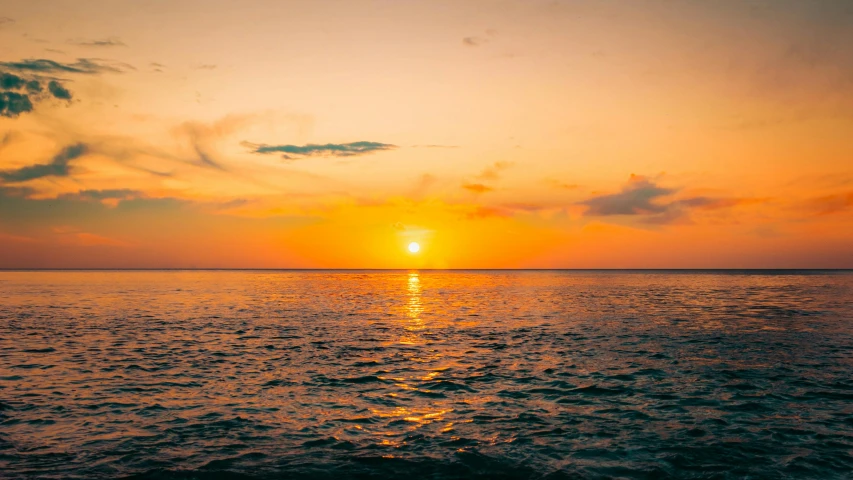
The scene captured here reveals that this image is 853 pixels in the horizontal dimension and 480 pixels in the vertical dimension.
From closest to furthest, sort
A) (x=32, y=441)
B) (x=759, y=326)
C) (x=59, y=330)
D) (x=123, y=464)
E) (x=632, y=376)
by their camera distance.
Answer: (x=123, y=464) → (x=32, y=441) → (x=632, y=376) → (x=59, y=330) → (x=759, y=326)

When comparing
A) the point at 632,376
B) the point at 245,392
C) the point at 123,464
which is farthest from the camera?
the point at 632,376

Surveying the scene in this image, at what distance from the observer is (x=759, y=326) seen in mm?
43250

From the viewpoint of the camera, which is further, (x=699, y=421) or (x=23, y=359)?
(x=23, y=359)

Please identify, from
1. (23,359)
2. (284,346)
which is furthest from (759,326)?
(23,359)

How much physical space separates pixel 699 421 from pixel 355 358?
17.2m

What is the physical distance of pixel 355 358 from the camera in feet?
93.6

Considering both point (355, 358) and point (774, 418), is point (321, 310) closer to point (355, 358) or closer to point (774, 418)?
point (355, 358)

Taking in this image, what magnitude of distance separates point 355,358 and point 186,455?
15.2 meters

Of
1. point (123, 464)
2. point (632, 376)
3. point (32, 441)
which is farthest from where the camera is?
point (632, 376)

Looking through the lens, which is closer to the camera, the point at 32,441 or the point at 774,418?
the point at 32,441

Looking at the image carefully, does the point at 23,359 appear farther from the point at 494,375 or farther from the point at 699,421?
the point at 699,421

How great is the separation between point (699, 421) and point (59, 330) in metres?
42.8

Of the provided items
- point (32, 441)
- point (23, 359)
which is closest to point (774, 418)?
point (32, 441)

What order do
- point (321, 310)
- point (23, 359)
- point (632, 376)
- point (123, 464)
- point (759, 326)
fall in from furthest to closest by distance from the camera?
point (321, 310)
point (759, 326)
point (23, 359)
point (632, 376)
point (123, 464)
